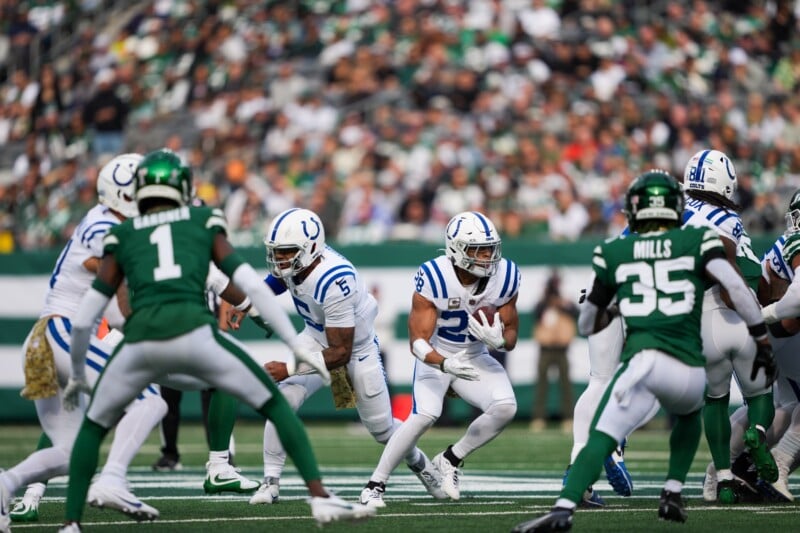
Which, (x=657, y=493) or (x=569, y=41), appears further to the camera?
(x=569, y=41)

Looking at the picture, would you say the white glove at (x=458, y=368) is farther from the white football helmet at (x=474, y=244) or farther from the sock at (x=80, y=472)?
the sock at (x=80, y=472)

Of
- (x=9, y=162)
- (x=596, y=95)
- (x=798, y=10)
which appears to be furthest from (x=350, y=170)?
(x=798, y=10)

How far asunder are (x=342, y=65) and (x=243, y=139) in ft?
6.24

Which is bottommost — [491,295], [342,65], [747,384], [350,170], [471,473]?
[471,473]

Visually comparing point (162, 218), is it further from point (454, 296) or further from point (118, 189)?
point (454, 296)

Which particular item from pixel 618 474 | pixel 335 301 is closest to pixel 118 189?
pixel 335 301

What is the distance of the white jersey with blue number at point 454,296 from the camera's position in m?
8.01

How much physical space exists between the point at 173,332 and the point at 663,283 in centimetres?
221

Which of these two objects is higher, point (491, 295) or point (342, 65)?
point (342, 65)

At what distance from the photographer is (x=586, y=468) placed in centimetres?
582

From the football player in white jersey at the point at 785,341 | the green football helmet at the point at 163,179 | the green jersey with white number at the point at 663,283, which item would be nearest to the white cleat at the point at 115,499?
the green football helmet at the point at 163,179

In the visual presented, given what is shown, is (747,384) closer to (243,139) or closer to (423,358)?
(423,358)

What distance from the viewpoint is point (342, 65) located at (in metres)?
19.0

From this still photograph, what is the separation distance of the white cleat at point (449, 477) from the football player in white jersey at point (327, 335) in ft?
0.23
